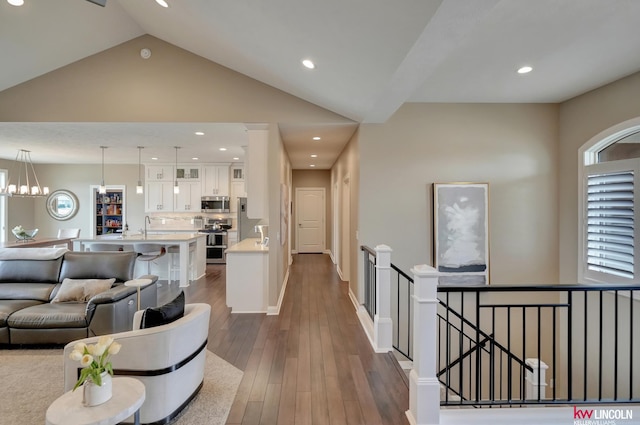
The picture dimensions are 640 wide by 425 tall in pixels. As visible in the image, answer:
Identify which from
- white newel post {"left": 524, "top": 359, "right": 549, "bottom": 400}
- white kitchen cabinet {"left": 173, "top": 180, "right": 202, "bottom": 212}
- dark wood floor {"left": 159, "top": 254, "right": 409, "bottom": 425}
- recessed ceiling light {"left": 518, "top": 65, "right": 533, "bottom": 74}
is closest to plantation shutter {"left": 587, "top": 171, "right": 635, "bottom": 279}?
white newel post {"left": 524, "top": 359, "right": 549, "bottom": 400}

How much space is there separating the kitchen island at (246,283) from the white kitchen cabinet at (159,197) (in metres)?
4.76

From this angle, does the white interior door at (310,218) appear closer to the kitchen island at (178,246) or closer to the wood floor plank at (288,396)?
the kitchen island at (178,246)

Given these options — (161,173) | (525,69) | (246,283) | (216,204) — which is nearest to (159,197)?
(161,173)

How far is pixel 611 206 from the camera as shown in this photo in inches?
139

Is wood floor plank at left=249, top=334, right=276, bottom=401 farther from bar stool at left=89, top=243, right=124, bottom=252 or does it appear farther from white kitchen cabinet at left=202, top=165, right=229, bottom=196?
white kitchen cabinet at left=202, top=165, right=229, bottom=196

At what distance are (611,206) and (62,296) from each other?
6.36 m

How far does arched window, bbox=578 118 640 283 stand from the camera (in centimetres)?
331

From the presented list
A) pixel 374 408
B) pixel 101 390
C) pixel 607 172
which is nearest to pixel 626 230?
pixel 607 172

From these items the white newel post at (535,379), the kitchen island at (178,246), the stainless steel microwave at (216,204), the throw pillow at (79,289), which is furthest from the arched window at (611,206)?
the stainless steel microwave at (216,204)

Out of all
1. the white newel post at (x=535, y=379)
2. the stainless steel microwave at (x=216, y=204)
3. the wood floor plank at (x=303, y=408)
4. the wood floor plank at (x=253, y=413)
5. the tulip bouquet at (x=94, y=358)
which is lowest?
the white newel post at (x=535, y=379)

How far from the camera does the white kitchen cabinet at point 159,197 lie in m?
8.06

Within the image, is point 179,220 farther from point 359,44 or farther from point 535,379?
point 535,379

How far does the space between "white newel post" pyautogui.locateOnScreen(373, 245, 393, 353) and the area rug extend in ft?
4.67

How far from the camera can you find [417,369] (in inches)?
83.1
